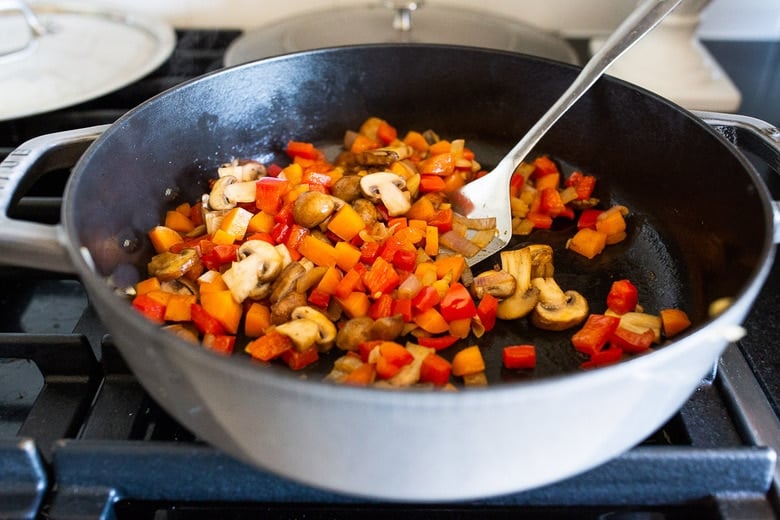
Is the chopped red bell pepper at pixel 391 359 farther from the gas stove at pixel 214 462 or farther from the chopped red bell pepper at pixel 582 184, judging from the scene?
the chopped red bell pepper at pixel 582 184

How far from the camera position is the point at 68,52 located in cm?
162

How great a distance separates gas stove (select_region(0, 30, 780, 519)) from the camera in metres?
0.80

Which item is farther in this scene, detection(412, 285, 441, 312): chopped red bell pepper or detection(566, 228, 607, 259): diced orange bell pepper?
detection(566, 228, 607, 259): diced orange bell pepper

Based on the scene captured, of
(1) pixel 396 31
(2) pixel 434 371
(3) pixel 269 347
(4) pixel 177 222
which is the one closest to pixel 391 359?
(2) pixel 434 371

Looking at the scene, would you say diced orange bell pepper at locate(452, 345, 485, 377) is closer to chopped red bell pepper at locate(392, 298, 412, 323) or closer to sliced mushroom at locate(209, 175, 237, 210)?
chopped red bell pepper at locate(392, 298, 412, 323)

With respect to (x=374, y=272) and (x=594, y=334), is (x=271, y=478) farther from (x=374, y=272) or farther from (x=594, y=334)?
(x=594, y=334)

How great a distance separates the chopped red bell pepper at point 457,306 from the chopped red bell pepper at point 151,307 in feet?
1.37

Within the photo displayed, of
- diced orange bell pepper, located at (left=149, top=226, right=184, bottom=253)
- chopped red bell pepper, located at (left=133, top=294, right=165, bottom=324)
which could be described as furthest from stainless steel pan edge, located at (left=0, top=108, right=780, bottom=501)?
diced orange bell pepper, located at (left=149, top=226, right=184, bottom=253)

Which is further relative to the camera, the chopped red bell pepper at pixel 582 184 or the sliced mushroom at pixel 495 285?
the chopped red bell pepper at pixel 582 184

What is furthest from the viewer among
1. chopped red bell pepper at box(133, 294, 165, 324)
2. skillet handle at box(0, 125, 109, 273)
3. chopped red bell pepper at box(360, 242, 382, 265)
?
chopped red bell pepper at box(360, 242, 382, 265)

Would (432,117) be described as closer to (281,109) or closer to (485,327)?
(281,109)

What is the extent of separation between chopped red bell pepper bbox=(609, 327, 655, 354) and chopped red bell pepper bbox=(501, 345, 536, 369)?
0.42 feet

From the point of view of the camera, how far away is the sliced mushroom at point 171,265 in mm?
1090

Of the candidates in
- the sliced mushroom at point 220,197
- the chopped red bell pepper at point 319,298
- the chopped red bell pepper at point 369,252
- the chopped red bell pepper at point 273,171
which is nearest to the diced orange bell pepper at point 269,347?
the chopped red bell pepper at point 319,298
